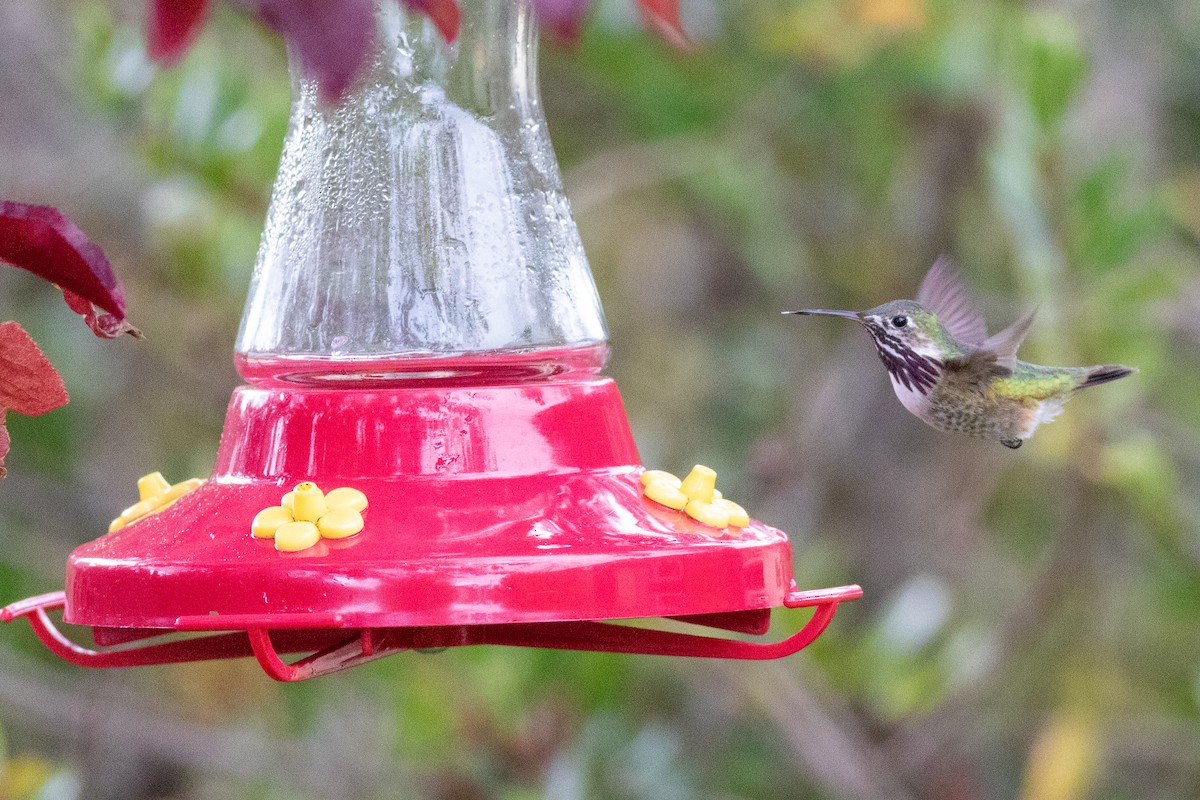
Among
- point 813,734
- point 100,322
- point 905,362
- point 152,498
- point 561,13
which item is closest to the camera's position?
point 561,13

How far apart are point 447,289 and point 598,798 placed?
2.45 m

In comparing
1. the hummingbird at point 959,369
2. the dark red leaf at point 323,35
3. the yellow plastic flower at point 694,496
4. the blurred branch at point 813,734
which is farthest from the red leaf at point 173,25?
the blurred branch at point 813,734

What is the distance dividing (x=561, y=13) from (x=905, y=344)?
1.33 m

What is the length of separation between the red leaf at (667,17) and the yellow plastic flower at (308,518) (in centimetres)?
56

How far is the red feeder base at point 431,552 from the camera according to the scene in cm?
144

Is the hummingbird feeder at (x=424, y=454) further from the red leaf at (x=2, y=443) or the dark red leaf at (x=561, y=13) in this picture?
the dark red leaf at (x=561, y=13)

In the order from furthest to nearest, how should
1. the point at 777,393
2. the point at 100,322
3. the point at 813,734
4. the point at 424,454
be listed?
the point at 777,393
the point at 813,734
the point at 424,454
the point at 100,322

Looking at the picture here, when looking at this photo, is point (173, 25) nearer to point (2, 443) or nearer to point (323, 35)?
point (323, 35)

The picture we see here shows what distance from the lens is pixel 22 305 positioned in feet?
16.5

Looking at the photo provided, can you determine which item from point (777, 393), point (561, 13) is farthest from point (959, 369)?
point (777, 393)

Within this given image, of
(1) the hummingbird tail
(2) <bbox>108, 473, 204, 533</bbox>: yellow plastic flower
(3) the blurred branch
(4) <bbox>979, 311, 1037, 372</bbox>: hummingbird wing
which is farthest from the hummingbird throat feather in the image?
(3) the blurred branch

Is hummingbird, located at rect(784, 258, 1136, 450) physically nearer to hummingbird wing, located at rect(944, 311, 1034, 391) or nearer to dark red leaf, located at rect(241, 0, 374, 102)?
hummingbird wing, located at rect(944, 311, 1034, 391)

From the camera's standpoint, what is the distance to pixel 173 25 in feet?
3.73

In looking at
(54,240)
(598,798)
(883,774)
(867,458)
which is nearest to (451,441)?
(54,240)
